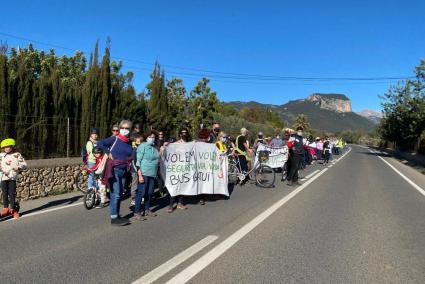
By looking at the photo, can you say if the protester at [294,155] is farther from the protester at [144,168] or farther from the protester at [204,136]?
the protester at [144,168]

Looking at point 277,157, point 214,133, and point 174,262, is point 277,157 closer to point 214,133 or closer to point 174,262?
point 214,133

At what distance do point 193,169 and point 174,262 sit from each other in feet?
16.9

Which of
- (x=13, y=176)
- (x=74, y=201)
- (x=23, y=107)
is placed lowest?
(x=74, y=201)

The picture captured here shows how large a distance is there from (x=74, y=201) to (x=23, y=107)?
17.4 feet

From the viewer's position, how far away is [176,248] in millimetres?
6066

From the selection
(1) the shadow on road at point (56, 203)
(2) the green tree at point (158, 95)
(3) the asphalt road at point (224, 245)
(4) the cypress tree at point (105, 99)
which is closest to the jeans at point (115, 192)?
(3) the asphalt road at point (224, 245)

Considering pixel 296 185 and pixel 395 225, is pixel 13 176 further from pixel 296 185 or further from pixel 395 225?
pixel 296 185

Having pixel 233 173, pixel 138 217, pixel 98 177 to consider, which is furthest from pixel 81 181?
pixel 138 217

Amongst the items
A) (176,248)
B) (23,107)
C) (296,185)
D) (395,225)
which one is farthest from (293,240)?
(23,107)

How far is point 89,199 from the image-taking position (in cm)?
930

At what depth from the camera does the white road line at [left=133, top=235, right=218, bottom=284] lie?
4.78 metres

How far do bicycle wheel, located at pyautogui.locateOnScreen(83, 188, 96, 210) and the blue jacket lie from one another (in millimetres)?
1796

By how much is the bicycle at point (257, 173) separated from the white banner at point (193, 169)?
5.99 feet

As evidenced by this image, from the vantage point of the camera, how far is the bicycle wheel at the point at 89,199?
30.1ft
